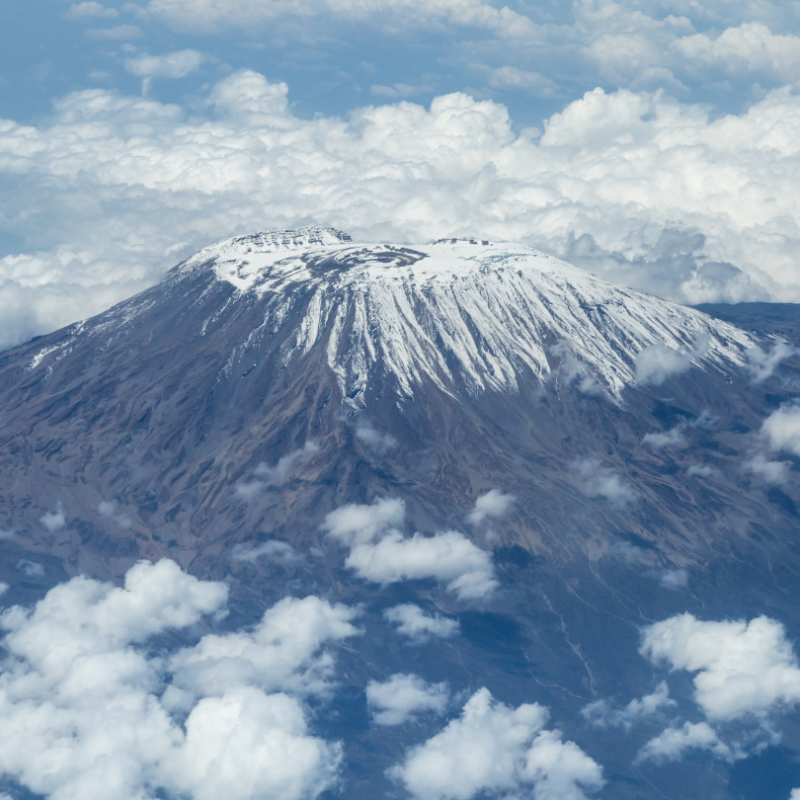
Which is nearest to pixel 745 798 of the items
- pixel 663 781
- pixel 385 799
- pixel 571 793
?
pixel 663 781

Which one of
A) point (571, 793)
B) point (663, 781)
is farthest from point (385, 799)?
point (663, 781)

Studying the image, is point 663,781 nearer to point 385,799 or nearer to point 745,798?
point 745,798

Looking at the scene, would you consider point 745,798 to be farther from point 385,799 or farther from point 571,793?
point 385,799

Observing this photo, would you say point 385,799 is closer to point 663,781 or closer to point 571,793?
point 571,793

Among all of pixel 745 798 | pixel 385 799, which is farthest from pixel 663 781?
pixel 385 799
